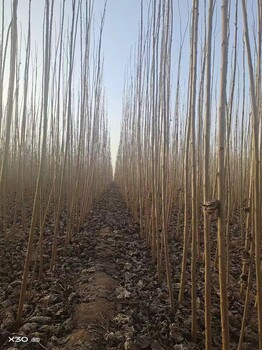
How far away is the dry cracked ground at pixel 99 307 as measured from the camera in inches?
47.9

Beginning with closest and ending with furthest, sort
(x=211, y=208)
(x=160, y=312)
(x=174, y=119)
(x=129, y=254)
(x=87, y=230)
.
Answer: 1. (x=211, y=208)
2. (x=160, y=312)
3. (x=129, y=254)
4. (x=87, y=230)
5. (x=174, y=119)

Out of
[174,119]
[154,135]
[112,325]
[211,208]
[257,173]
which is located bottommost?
[112,325]

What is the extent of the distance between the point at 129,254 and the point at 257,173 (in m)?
1.66

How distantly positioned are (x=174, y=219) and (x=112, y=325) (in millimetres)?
2557

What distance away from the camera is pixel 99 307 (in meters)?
1.49

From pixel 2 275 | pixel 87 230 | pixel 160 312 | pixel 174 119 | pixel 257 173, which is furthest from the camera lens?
pixel 174 119

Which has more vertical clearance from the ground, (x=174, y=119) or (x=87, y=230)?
(x=174, y=119)

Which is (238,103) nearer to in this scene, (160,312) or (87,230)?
(87,230)

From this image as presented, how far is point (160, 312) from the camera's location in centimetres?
146

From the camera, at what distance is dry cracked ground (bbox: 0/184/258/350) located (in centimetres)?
122

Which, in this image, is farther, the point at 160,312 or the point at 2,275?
the point at 2,275

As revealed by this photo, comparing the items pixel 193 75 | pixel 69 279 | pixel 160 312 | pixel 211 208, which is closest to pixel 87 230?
pixel 69 279

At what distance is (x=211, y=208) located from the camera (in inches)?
32.9

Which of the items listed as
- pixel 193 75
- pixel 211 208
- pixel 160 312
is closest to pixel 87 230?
pixel 160 312
